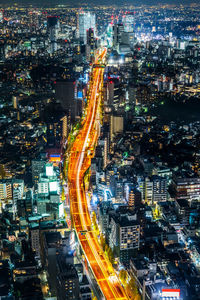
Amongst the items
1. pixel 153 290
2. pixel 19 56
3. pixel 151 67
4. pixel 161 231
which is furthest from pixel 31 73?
pixel 153 290

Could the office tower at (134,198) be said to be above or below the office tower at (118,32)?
below

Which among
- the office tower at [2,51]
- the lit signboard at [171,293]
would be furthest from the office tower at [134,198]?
the office tower at [2,51]

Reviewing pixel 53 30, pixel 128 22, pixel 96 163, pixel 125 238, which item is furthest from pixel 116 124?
pixel 53 30

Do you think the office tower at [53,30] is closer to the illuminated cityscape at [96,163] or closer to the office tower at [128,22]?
the illuminated cityscape at [96,163]

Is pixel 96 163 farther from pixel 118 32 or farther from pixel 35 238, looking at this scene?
pixel 118 32

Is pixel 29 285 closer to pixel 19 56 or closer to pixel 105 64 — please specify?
pixel 105 64
